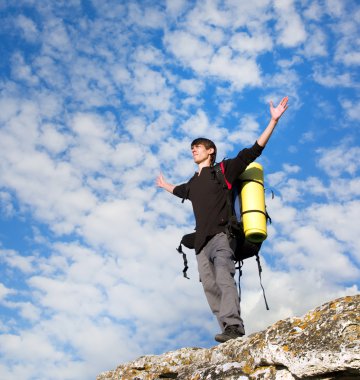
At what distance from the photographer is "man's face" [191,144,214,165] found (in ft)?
30.0

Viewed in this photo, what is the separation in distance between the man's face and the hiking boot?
3.44m

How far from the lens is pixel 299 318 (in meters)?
4.76

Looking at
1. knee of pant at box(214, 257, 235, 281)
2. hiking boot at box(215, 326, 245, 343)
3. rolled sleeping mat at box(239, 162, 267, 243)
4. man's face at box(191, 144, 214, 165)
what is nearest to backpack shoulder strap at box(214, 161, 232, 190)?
rolled sleeping mat at box(239, 162, 267, 243)

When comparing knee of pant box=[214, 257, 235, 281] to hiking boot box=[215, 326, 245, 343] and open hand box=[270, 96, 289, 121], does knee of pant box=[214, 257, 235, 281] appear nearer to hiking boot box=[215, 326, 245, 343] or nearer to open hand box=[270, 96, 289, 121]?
hiking boot box=[215, 326, 245, 343]

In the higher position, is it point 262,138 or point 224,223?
point 262,138

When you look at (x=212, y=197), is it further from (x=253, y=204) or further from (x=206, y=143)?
(x=206, y=143)

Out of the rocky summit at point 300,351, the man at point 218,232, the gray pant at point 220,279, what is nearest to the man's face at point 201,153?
the man at point 218,232

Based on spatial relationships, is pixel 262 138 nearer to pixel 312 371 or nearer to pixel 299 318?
pixel 299 318

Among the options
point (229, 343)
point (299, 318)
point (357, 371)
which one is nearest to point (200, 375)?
point (229, 343)

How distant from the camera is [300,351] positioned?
4281 mm

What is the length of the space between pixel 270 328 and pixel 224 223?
3.36 meters

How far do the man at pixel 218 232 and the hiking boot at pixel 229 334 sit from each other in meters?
0.04

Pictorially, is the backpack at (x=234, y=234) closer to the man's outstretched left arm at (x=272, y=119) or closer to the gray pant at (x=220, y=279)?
the gray pant at (x=220, y=279)

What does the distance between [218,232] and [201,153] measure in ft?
6.01
